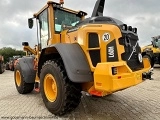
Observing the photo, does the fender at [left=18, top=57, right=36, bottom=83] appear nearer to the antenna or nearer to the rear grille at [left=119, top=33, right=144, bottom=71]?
the antenna

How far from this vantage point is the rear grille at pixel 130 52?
14.3ft

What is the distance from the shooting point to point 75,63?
13.9ft

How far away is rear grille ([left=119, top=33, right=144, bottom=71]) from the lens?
436cm

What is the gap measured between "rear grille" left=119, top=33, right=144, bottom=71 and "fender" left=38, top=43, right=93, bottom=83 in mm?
733

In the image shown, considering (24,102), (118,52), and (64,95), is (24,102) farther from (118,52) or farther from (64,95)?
(118,52)

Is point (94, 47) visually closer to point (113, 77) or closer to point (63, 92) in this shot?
point (113, 77)

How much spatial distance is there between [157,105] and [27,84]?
3.73 metres

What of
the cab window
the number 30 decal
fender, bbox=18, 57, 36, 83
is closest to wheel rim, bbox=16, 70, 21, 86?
fender, bbox=18, 57, 36, 83

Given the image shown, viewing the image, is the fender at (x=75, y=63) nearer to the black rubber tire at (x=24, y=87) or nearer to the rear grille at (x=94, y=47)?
the rear grille at (x=94, y=47)

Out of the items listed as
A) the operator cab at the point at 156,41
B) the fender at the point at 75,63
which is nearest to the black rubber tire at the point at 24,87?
the fender at the point at 75,63

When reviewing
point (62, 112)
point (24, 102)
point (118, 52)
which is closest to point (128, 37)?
point (118, 52)

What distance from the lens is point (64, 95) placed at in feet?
14.2

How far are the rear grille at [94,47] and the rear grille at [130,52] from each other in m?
0.45

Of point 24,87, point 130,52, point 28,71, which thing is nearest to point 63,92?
point 130,52
